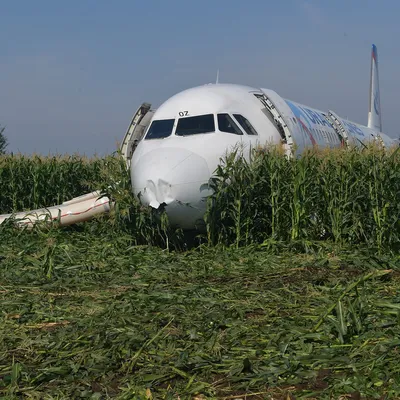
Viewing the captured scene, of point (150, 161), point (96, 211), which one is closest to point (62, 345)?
point (150, 161)

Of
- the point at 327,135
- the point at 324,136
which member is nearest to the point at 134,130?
the point at 324,136

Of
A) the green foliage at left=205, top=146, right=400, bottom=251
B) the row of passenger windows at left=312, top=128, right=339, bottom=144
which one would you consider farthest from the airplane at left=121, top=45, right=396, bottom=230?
the green foliage at left=205, top=146, right=400, bottom=251

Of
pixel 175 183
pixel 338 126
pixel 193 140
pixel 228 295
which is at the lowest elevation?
pixel 228 295

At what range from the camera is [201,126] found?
536 inches

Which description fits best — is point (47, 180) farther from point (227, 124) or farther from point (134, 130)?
point (227, 124)

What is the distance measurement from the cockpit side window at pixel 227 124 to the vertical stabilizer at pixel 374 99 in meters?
19.5

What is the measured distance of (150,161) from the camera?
12766 millimetres

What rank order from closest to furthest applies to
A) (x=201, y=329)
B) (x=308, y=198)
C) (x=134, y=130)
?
(x=201, y=329), (x=308, y=198), (x=134, y=130)

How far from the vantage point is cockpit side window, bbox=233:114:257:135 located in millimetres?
13883

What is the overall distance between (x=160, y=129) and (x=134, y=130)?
2.38m

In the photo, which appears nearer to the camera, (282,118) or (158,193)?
(158,193)

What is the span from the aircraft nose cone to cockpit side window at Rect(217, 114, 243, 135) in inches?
42.7

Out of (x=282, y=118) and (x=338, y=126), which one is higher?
(x=282, y=118)

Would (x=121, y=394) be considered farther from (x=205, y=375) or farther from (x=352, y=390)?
(x=352, y=390)
